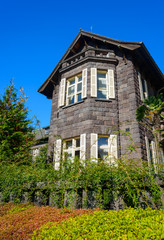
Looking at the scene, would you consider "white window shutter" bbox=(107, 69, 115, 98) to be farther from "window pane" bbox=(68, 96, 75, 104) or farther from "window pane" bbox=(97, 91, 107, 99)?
"window pane" bbox=(68, 96, 75, 104)

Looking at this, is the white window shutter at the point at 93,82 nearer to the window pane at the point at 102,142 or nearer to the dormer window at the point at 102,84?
the dormer window at the point at 102,84

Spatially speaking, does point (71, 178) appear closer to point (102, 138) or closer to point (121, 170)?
point (121, 170)

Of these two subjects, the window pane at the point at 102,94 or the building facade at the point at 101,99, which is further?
the window pane at the point at 102,94

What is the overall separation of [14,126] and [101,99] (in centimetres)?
569

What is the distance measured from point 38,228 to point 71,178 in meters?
1.48

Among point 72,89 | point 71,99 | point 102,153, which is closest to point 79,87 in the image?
point 72,89

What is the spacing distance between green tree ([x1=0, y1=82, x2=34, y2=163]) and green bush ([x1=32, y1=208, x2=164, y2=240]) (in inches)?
310

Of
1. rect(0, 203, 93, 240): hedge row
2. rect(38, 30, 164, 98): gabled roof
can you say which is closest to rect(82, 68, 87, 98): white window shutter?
rect(38, 30, 164, 98): gabled roof

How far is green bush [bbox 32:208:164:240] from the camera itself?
2.14m

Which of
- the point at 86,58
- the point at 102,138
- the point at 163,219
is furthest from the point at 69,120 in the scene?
the point at 163,219

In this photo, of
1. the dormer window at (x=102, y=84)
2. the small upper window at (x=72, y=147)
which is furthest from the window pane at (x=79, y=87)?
the small upper window at (x=72, y=147)

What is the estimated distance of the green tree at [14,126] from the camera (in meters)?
10.6

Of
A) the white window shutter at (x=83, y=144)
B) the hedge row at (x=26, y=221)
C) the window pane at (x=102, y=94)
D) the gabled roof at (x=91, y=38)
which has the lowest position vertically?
the hedge row at (x=26, y=221)

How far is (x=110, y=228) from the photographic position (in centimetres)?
245
